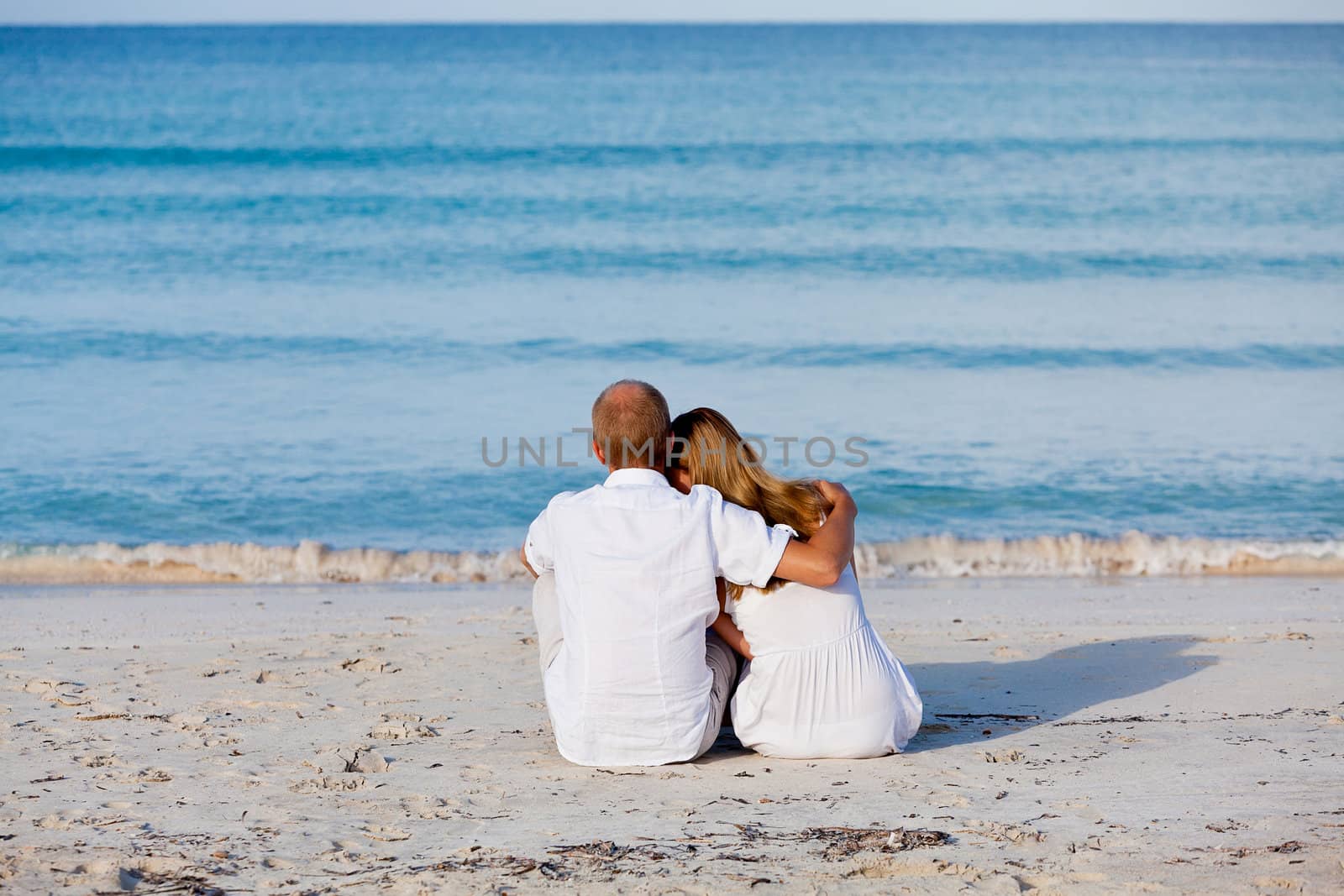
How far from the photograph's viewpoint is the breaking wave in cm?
835

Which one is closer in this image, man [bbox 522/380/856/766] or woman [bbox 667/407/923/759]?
man [bbox 522/380/856/766]

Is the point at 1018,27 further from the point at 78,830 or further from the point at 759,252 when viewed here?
the point at 78,830

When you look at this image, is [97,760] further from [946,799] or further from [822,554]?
[946,799]

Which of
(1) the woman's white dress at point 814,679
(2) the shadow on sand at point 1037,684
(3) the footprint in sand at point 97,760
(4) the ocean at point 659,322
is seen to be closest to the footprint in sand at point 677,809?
(1) the woman's white dress at point 814,679

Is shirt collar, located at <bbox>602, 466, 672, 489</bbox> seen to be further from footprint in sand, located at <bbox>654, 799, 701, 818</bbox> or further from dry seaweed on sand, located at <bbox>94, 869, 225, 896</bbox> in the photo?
dry seaweed on sand, located at <bbox>94, 869, 225, 896</bbox>

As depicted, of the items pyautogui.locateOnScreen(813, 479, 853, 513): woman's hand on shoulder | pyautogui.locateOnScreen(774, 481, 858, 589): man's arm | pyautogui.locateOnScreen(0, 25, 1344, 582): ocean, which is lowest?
pyautogui.locateOnScreen(774, 481, 858, 589): man's arm

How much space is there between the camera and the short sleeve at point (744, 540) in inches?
144

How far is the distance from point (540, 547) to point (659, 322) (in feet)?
40.6

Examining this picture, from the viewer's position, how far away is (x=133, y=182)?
25.2 meters

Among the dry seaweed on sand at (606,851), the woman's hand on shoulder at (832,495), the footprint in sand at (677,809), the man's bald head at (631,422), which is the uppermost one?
the man's bald head at (631,422)

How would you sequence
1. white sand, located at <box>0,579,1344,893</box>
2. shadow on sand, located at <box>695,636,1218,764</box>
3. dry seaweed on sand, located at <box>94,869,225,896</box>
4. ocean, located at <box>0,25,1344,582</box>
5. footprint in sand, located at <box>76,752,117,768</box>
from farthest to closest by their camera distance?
ocean, located at <box>0,25,1344,582</box>
shadow on sand, located at <box>695,636,1218,764</box>
footprint in sand, located at <box>76,752,117,768</box>
white sand, located at <box>0,579,1344,893</box>
dry seaweed on sand, located at <box>94,869,225,896</box>

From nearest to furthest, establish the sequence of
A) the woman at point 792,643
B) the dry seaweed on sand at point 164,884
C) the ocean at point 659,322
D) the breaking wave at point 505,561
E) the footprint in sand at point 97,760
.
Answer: the dry seaweed on sand at point 164,884 → the woman at point 792,643 → the footprint in sand at point 97,760 → the breaking wave at point 505,561 → the ocean at point 659,322

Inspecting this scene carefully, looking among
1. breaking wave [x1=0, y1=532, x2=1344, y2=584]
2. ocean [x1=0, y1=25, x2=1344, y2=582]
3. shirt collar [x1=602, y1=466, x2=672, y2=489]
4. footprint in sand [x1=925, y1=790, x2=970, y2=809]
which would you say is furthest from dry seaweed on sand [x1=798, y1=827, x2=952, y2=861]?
ocean [x1=0, y1=25, x2=1344, y2=582]

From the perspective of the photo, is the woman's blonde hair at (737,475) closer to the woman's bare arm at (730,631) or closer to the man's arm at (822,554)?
the man's arm at (822,554)
